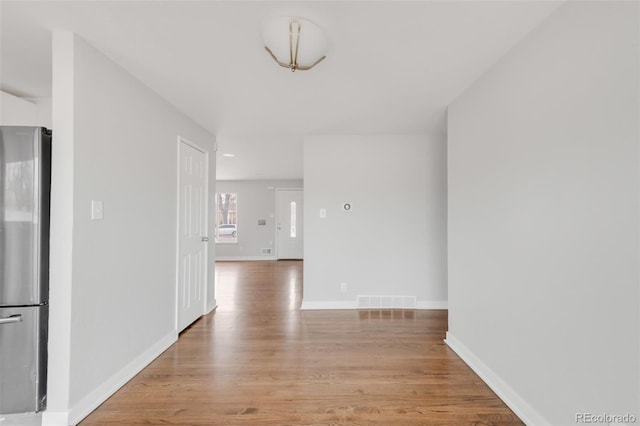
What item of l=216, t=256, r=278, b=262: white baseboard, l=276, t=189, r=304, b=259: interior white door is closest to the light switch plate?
l=276, t=189, r=304, b=259: interior white door

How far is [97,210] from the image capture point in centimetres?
172

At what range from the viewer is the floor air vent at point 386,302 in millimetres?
3539

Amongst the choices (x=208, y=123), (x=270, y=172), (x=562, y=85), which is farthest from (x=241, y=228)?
(x=562, y=85)

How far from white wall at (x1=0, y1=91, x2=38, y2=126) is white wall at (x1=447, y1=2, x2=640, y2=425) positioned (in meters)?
3.57

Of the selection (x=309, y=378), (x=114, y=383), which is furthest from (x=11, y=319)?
(x=309, y=378)

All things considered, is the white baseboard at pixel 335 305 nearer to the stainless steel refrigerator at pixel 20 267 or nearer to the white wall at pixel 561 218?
the white wall at pixel 561 218

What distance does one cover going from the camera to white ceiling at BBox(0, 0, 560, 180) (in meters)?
1.38

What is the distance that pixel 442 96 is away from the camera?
2.39m

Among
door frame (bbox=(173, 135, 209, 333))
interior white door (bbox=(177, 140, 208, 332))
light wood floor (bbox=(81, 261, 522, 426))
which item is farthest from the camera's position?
interior white door (bbox=(177, 140, 208, 332))

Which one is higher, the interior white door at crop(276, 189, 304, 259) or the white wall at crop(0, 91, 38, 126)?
the white wall at crop(0, 91, 38, 126)
